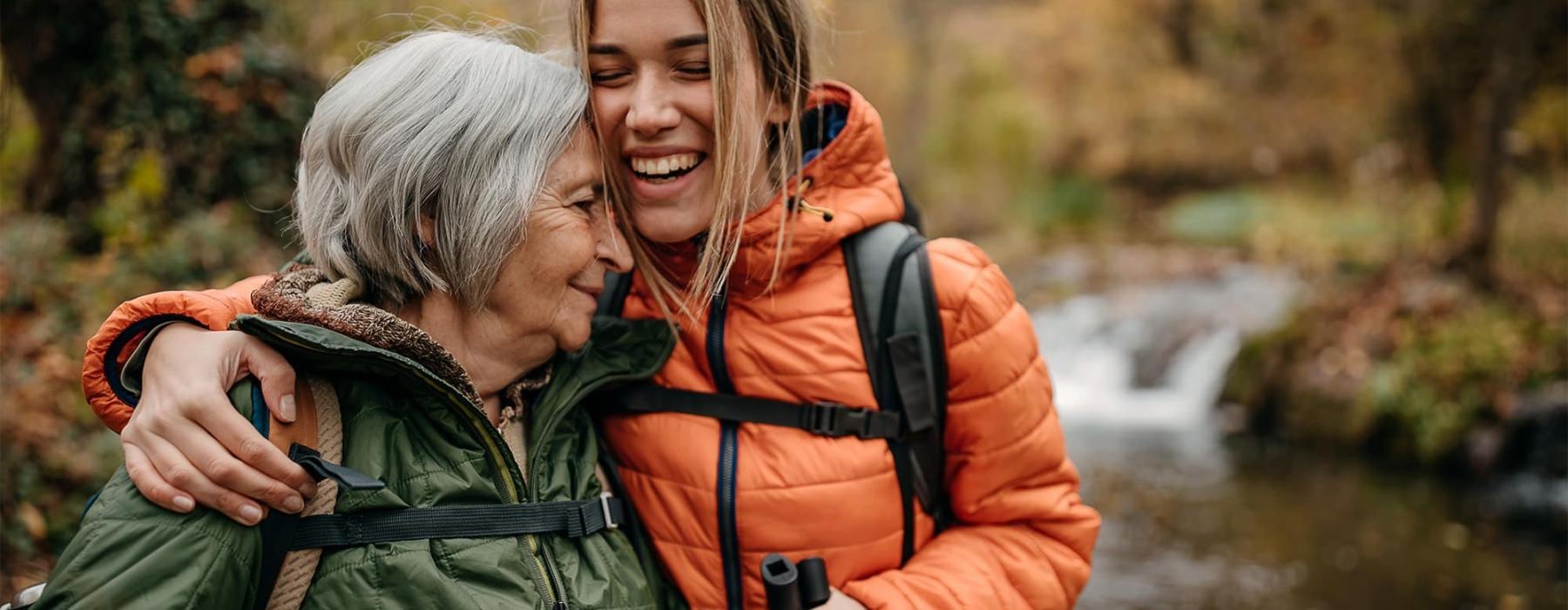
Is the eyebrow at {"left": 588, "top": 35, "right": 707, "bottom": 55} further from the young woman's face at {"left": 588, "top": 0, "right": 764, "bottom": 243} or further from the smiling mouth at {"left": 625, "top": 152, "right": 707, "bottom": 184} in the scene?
the smiling mouth at {"left": 625, "top": 152, "right": 707, "bottom": 184}

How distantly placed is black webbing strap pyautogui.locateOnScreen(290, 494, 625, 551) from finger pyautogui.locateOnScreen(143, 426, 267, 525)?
97mm

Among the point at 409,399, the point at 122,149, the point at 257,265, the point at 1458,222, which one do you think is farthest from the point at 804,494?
the point at 1458,222

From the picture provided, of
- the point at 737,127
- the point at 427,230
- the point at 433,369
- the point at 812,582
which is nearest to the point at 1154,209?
the point at 737,127

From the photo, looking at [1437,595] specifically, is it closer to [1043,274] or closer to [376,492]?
[376,492]

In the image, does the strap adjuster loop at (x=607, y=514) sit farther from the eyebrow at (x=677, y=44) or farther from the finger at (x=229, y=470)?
the eyebrow at (x=677, y=44)

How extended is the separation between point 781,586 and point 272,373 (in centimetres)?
86

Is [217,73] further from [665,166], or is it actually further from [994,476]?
[994,476]

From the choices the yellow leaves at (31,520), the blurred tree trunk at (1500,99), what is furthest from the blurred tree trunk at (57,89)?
the blurred tree trunk at (1500,99)

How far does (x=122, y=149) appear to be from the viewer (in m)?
5.39

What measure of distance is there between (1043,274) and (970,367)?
1458cm

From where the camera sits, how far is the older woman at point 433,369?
1531 millimetres

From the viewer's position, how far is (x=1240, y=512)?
7977mm

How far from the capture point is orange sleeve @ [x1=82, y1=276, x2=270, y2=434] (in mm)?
1621

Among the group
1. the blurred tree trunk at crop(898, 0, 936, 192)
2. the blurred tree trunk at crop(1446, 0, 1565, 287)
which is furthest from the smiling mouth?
the blurred tree trunk at crop(898, 0, 936, 192)
